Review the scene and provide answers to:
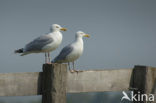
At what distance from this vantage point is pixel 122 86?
5.49m

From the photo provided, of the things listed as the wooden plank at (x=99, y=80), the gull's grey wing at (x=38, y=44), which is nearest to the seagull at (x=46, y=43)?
the gull's grey wing at (x=38, y=44)

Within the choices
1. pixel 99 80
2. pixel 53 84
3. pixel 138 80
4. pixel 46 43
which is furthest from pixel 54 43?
pixel 53 84

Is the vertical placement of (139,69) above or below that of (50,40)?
below

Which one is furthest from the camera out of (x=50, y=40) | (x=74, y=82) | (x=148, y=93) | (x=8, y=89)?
(x=50, y=40)

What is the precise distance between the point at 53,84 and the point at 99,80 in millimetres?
1025

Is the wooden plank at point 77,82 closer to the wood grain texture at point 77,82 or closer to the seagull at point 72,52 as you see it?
the wood grain texture at point 77,82

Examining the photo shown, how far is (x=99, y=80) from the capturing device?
5.17 m

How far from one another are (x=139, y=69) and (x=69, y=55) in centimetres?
166

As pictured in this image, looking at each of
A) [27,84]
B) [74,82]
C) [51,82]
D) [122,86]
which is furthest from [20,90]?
[122,86]

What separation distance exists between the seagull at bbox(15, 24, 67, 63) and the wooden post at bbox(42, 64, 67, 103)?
6.10ft

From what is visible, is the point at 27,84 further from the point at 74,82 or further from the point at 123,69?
the point at 123,69

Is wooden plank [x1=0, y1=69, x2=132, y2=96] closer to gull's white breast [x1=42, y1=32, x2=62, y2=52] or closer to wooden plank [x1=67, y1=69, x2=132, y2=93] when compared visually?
wooden plank [x1=67, y1=69, x2=132, y2=93]

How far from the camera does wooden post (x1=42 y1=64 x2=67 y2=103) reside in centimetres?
437

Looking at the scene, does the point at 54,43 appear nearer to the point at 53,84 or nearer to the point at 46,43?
the point at 46,43
